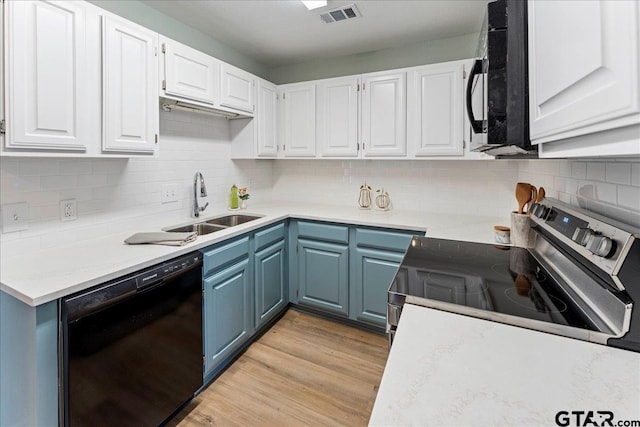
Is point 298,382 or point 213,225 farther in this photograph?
point 213,225

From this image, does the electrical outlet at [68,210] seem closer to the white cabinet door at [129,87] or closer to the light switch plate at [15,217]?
the light switch plate at [15,217]

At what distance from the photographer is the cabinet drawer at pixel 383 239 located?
2355 mm

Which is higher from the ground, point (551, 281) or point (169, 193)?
point (169, 193)

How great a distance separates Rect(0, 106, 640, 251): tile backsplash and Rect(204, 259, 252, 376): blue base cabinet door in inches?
29.2

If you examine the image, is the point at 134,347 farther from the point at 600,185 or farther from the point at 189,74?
the point at 600,185

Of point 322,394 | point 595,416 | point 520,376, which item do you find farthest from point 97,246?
point 595,416

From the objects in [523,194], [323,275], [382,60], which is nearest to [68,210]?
[323,275]

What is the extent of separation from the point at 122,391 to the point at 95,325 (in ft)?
1.15

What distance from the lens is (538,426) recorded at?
52 centimetres

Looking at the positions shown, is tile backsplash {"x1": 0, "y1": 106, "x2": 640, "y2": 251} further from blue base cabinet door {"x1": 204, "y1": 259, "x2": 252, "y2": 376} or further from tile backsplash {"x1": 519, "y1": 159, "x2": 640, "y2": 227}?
blue base cabinet door {"x1": 204, "y1": 259, "x2": 252, "y2": 376}

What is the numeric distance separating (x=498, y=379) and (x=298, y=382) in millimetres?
1623

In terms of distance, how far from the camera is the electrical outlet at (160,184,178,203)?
7.68 ft

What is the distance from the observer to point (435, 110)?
97.9 inches

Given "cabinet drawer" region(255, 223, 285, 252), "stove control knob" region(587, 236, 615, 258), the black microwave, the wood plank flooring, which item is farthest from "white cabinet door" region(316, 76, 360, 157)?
"stove control knob" region(587, 236, 615, 258)
